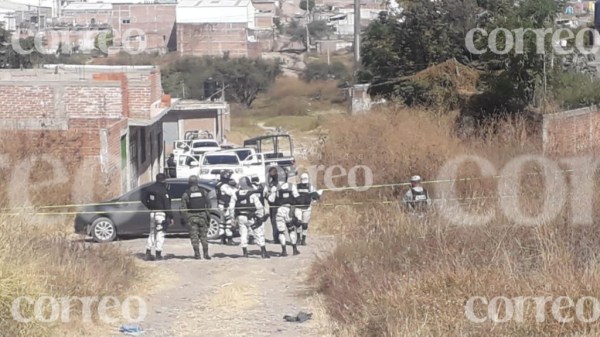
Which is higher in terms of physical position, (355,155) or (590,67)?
(590,67)

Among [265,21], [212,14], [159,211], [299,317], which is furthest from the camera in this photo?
[265,21]

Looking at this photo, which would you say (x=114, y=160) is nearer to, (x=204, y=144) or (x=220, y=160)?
(x=220, y=160)

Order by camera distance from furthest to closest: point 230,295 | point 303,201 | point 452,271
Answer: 1. point 303,201
2. point 230,295
3. point 452,271

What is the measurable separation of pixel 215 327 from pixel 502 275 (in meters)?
3.62

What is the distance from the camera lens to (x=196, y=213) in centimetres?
1647

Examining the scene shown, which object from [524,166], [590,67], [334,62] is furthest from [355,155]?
[334,62]

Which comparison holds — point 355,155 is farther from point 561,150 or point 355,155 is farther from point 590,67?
point 590,67

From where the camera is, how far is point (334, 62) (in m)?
101

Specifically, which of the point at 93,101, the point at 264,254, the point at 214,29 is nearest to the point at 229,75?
the point at 214,29

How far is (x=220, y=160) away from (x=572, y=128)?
13.6 meters

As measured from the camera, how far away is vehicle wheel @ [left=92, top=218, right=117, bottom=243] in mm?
19688

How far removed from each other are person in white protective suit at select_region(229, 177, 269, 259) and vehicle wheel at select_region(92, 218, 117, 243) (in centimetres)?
379

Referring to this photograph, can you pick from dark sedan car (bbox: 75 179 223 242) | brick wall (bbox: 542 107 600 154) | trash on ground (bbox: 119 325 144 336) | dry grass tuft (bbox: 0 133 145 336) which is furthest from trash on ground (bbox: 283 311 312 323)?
brick wall (bbox: 542 107 600 154)

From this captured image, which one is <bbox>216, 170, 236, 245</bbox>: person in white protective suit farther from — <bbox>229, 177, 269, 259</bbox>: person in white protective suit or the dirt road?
the dirt road
